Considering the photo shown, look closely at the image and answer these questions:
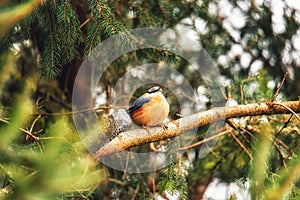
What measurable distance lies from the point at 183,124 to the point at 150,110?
0.17 meters

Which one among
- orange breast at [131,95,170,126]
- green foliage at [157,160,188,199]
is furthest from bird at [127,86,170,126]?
green foliage at [157,160,188,199]

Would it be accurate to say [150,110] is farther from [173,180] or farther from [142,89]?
[142,89]

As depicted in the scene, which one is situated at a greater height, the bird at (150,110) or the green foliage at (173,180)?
the bird at (150,110)

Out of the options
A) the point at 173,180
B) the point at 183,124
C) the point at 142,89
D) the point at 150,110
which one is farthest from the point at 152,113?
the point at 142,89

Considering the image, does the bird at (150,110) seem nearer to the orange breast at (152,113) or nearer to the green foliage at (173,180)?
the orange breast at (152,113)

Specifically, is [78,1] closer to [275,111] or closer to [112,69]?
[112,69]

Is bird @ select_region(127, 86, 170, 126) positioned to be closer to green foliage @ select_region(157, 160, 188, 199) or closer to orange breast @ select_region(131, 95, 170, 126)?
orange breast @ select_region(131, 95, 170, 126)

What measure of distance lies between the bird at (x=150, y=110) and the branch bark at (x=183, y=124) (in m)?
0.07

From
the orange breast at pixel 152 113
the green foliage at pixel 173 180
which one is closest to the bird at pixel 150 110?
the orange breast at pixel 152 113

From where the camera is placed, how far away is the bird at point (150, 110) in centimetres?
222

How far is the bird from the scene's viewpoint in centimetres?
222

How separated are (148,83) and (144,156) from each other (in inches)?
16.2

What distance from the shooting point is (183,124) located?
2166 millimetres

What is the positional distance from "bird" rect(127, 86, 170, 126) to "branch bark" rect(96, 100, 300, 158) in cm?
7
